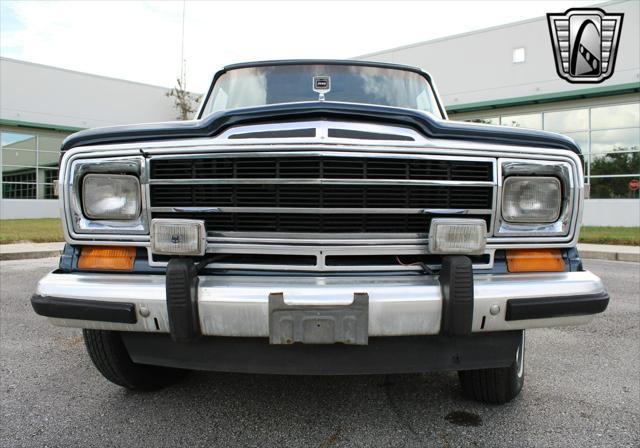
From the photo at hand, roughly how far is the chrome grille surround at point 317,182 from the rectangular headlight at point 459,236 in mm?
90

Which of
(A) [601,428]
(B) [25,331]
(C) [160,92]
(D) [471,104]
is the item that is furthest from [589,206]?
(C) [160,92]

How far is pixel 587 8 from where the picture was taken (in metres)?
13.9

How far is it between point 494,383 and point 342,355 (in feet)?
2.95

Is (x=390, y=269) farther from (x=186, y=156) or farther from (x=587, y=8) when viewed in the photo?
(x=587, y=8)

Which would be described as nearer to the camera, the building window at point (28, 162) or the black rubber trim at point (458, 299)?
the black rubber trim at point (458, 299)

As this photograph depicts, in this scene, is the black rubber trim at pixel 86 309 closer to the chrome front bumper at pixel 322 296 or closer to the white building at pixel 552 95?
the chrome front bumper at pixel 322 296

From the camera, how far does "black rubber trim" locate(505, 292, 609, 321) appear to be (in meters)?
1.80

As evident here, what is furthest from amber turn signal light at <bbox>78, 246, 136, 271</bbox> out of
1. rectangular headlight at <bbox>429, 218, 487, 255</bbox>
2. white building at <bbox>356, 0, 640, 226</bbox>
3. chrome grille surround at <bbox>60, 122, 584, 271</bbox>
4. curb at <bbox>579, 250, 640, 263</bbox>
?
white building at <bbox>356, 0, 640, 226</bbox>

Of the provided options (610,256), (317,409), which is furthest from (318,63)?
(610,256)

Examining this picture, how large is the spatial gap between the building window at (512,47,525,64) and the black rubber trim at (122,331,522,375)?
1646 cm

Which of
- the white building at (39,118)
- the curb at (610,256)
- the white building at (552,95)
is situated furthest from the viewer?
the white building at (39,118)

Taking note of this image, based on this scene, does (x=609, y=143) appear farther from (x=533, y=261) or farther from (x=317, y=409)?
(x=317, y=409)

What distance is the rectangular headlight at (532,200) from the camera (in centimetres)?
200

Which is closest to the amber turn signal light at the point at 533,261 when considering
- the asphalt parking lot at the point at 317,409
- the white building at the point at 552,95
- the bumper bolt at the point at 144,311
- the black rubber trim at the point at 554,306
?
the black rubber trim at the point at 554,306
